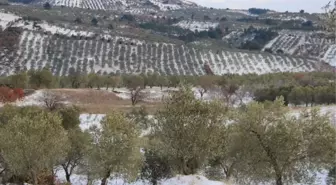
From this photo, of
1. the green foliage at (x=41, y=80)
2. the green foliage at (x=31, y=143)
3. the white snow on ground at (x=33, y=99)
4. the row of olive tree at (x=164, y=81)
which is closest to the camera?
the green foliage at (x=31, y=143)

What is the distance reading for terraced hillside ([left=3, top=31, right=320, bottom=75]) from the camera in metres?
174

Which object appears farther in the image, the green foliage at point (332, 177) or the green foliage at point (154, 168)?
the green foliage at point (332, 177)

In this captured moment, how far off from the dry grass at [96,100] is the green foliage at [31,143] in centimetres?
4923

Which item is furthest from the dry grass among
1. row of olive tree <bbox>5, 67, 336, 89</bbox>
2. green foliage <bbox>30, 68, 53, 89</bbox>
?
row of olive tree <bbox>5, 67, 336, 89</bbox>

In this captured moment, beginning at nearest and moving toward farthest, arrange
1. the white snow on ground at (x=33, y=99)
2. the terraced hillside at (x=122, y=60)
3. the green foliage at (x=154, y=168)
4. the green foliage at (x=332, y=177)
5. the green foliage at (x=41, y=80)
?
the green foliage at (x=154, y=168), the green foliage at (x=332, y=177), the white snow on ground at (x=33, y=99), the green foliage at (x=41, y=80), the terraced hillside at (x=122, y=60)

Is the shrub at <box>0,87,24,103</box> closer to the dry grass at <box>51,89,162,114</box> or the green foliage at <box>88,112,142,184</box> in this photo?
the dry grass at <box>51,89,162,114</box>

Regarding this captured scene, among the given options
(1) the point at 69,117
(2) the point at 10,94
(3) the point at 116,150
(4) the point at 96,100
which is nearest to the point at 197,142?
(3) the point at 116,150

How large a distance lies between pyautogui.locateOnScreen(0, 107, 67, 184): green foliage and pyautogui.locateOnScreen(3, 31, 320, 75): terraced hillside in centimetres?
12625

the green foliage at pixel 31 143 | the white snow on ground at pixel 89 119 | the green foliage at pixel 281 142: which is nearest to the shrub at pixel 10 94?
the white snow on ground at pixel 89 119

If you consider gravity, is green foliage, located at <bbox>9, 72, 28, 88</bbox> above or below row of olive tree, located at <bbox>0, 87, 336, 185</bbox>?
below

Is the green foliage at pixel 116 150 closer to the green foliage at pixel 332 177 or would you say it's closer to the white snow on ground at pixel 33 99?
the green foliage at pixel 332 177

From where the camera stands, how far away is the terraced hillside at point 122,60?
174m

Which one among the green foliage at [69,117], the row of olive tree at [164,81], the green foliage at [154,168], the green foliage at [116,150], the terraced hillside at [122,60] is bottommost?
the terraced hillside at [122,60]

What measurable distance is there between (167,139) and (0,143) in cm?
1462
